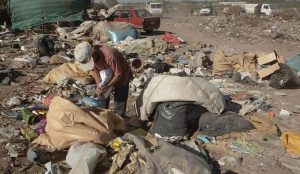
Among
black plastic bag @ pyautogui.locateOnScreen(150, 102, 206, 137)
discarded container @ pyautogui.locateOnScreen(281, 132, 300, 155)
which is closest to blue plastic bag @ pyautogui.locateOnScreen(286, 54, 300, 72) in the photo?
discarded container @ pyautogui.locateOnScreen(281, 132, 300, 155)

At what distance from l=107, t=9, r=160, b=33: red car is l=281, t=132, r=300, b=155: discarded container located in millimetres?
13498

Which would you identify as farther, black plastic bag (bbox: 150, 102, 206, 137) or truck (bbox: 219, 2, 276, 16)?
Result: truck (bbox: 219, 2, 276, 16)

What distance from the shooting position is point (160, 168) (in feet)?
12.3

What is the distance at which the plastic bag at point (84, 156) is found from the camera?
12.6ft

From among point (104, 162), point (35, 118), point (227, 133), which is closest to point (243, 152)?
point (227, 133)

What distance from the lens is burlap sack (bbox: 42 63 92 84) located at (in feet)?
26.0

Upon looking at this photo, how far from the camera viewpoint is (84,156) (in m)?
4.01

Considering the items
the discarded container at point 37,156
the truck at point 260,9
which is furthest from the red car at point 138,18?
the truck at point 260,9

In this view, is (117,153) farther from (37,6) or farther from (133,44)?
(37,6)

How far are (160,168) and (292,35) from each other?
16414mm

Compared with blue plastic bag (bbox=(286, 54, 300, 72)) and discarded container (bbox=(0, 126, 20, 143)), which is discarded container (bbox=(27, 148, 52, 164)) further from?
blue plastic bag (bbox=(286, 54, 300, 72))

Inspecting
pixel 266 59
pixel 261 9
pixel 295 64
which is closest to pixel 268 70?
pixel 266 59

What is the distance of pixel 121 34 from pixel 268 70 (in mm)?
6788

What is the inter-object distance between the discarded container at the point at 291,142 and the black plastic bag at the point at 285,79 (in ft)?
9.70
